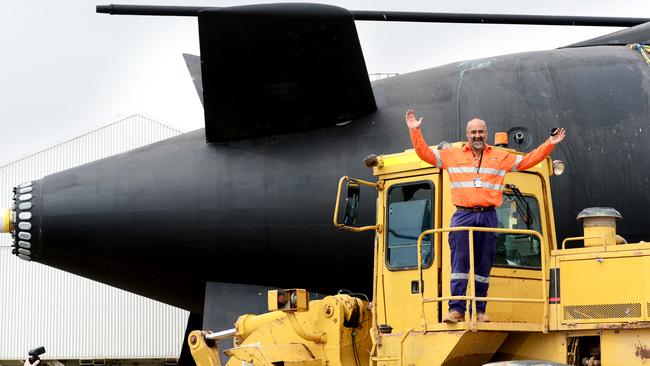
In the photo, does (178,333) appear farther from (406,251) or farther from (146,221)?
(406,251)

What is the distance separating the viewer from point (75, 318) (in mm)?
→ 26922

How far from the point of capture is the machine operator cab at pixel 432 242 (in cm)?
900

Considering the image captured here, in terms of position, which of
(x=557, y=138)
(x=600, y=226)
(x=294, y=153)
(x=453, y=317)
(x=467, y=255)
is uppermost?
(x=294, y=153)

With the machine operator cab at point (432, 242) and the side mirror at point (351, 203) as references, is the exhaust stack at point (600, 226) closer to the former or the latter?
the machine operator cab at point (432, 242)

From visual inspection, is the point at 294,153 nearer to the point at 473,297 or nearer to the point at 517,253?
the point at 517,253

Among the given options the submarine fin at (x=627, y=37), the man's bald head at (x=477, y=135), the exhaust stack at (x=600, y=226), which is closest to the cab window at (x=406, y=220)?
the man's bald head at (x=477, y=135)

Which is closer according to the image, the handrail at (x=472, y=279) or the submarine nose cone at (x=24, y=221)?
the handrail at (x=472, y=279)

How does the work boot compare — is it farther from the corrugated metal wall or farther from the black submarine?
the corrugated metal wall

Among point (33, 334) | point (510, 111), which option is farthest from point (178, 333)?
point (510, 111)

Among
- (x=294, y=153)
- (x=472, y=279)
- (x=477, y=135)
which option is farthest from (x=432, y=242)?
(x=294, y=153)

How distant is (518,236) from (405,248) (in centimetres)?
100

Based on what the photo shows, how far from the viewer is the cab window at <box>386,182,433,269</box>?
9.24 meters

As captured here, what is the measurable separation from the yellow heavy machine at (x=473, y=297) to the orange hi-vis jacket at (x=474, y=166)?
245mm

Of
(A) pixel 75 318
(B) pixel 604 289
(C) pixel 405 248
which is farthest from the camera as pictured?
(A) pixel 75 318
